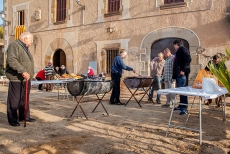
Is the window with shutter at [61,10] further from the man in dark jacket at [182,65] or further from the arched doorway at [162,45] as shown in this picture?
the man in dark jacket at [182,65]

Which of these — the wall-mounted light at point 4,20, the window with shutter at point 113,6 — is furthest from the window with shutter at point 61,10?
the wall-mounted light at point 4,20

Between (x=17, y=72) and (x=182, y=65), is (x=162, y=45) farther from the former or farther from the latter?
(x=17, y=72)

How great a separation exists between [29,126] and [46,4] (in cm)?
1071

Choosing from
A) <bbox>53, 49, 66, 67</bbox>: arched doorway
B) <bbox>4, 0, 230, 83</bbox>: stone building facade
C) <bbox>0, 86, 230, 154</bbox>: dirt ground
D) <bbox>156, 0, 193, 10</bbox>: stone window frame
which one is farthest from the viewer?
<bbox>53, 49, 66, 67</bbox>: arched doorway

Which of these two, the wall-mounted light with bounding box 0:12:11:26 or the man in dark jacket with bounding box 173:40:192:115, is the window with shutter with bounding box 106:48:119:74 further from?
the wall-mounted light with bounding box 0:12:11:26

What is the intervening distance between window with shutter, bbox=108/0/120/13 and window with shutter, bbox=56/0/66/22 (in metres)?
2.93

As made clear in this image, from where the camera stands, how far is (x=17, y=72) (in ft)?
13.5

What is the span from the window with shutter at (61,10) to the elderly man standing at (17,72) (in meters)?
9.05

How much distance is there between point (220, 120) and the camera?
4.66 meters

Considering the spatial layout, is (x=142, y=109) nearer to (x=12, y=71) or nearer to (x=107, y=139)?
(x=107, y=139)

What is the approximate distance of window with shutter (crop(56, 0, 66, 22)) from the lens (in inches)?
503

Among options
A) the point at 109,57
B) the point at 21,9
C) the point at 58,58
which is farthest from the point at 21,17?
the point at 109,57

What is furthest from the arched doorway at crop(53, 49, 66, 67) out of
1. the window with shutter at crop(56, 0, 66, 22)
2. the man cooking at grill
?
the man cooking at grill

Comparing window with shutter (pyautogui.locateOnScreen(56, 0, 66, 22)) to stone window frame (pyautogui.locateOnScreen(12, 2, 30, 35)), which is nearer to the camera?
window with shutter (pyautogui.locateOnScreen(56, 0, 66, 22))
